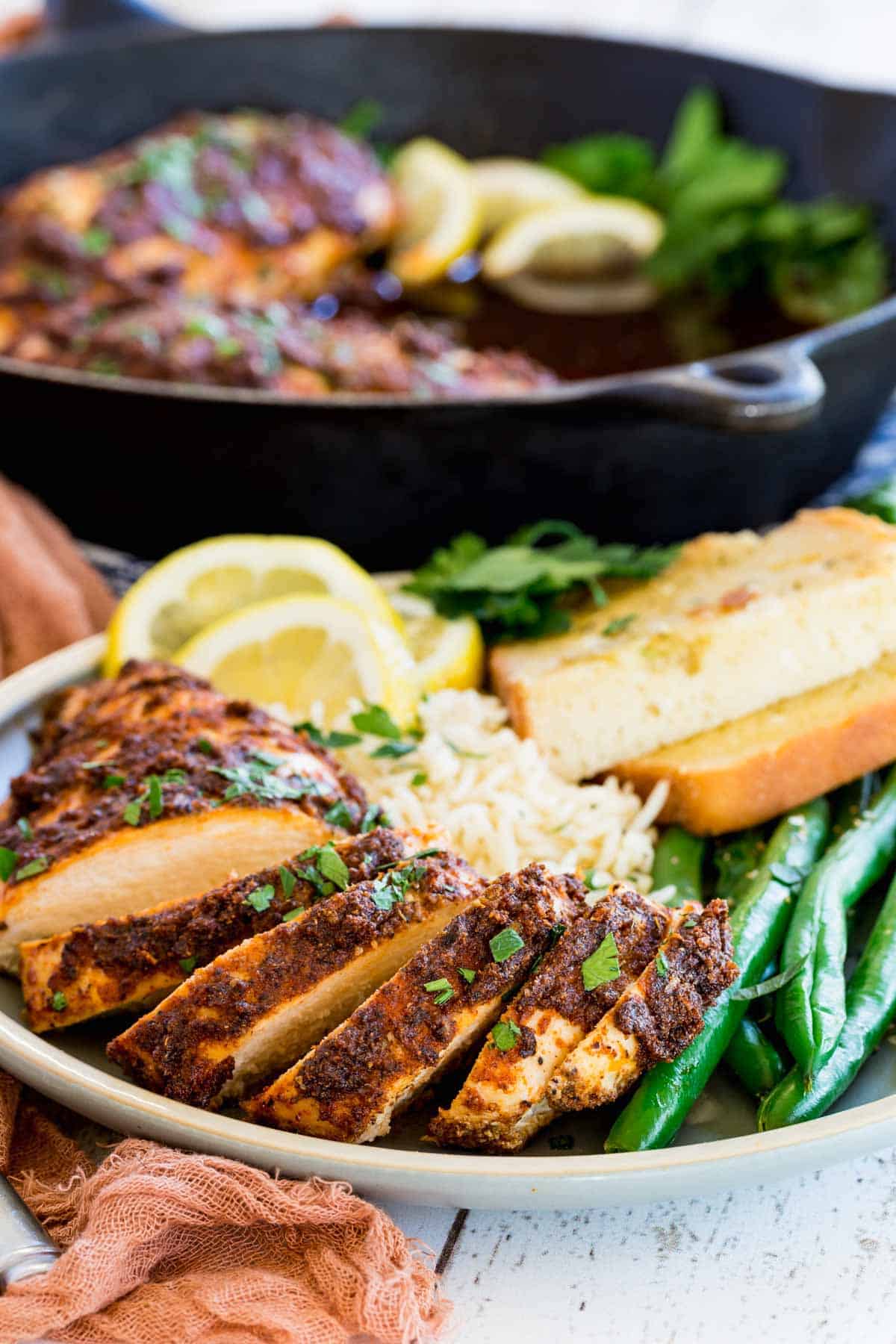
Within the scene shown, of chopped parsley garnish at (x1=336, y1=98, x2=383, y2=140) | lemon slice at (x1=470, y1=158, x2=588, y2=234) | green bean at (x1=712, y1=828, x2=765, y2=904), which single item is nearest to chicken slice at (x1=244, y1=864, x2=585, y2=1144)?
green bean at (x1=712, y1=828, x2=765, y2=904)

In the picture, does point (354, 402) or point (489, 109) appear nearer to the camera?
point (354, 402)

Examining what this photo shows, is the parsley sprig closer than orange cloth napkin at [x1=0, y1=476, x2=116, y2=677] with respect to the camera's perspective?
Yes

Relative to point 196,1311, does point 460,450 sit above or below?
above

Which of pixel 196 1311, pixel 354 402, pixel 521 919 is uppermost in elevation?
pixel 354 402

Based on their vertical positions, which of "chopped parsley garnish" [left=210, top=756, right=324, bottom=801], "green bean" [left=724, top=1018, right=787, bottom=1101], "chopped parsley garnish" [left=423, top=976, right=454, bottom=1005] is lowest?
"green bean" [left=724, top=1018, right=787, bottom=1101]

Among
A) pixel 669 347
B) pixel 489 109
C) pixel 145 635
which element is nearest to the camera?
pixel 145 635

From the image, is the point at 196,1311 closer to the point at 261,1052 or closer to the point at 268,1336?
the point at 268,1336

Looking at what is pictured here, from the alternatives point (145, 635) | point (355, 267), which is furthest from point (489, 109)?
point (145, 635)

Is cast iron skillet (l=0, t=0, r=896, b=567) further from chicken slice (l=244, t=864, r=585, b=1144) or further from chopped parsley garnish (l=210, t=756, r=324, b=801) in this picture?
chicken slice (l=244, t=864, r=585, b=1144)

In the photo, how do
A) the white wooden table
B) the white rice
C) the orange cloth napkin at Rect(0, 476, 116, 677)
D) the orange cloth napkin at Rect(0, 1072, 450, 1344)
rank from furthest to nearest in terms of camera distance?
1. the orange cloth napkin at Rect(0, 476, 116, 677)
2. the white rice
3. the white wooden table
4. the orange cloth napkin at Rect(0, 1072, 450, 1344)
